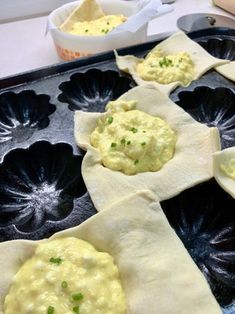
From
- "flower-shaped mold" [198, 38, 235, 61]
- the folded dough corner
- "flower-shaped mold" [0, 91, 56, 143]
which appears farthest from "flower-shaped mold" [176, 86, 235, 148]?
the folded dough corner

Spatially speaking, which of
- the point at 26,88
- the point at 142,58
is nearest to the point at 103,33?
the point at 142,58

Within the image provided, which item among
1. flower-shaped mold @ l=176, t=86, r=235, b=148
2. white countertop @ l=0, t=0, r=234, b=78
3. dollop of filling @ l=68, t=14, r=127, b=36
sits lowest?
white countertop @ l=0, t=0, r=234, b=78

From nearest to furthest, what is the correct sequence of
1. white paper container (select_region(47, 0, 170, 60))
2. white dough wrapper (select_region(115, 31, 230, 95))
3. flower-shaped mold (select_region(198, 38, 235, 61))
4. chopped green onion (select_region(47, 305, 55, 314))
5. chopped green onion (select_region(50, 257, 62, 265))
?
chopped green onion (select_region(47, 305, 55, 314)) < chopped green onion (select_region(50, 257, 62, 265)) < white dough wrapper (select_region(115, 31, 230, 95)) < white paper container (select_region(47, 0, 170, 60)) < flower-shaped mold (select_region(198, 38, 235, 61))

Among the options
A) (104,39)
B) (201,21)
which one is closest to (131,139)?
(104,39)

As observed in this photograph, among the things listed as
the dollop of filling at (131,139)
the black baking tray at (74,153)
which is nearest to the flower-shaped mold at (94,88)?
the black baking tray at (74,153)

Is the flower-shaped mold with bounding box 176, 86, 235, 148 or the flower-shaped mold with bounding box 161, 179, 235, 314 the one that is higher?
the flower-shaped mold with bounding box 176, 86, 235, 148

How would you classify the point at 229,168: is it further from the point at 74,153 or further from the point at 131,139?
the point at 74,153

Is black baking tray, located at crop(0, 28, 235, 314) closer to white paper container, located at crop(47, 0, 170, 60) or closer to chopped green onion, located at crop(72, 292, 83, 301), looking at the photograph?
white paper container, located at crop(47, 0, 170, 60)

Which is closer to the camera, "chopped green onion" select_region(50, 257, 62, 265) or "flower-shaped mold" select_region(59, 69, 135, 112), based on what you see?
"chopped green onion" select_region(50, 257, 62, 265)
